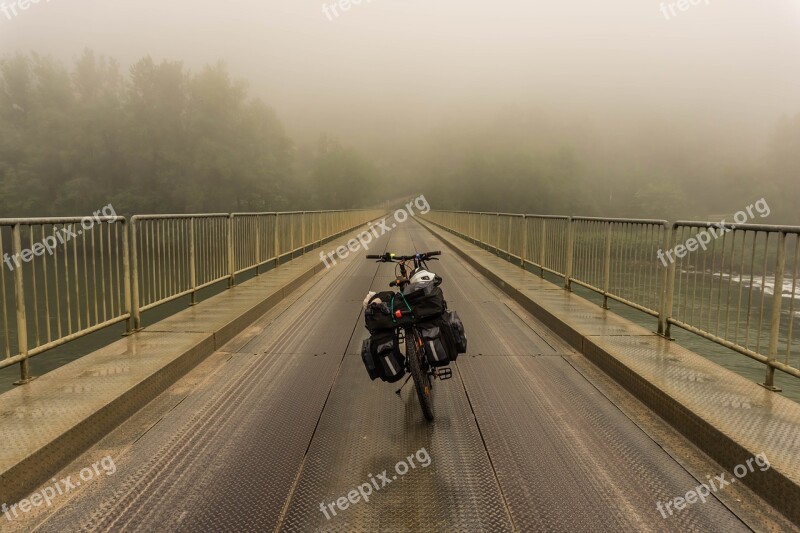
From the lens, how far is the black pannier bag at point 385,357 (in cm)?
415

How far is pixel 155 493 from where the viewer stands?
312 centimetres


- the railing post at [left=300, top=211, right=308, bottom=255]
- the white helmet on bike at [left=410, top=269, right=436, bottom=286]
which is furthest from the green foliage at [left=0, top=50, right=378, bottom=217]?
the white helmet on bike at [left=410, top=269, right=436, bottom=286]

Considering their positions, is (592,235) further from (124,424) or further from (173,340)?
(124,424)

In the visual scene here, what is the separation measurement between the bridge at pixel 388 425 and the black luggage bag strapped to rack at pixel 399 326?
18.2 inches

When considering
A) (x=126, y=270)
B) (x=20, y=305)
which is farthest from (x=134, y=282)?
(x=20, y=305)

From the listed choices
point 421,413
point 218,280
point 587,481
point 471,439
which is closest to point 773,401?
point 587,481

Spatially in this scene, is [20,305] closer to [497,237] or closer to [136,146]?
[497,237]

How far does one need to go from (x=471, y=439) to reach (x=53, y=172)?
73943 millimetres

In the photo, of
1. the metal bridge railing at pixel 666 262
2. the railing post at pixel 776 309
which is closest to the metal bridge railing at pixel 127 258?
the railing post at pixel 776 309

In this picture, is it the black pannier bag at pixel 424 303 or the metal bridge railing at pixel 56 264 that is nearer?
the black pannier bag at pixel 424 303

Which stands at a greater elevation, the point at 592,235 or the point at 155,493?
the point at 592,235

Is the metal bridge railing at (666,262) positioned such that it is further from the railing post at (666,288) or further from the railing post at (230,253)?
the railing post at (230,253)

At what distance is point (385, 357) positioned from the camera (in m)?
4.16

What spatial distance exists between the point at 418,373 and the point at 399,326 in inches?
15.0
